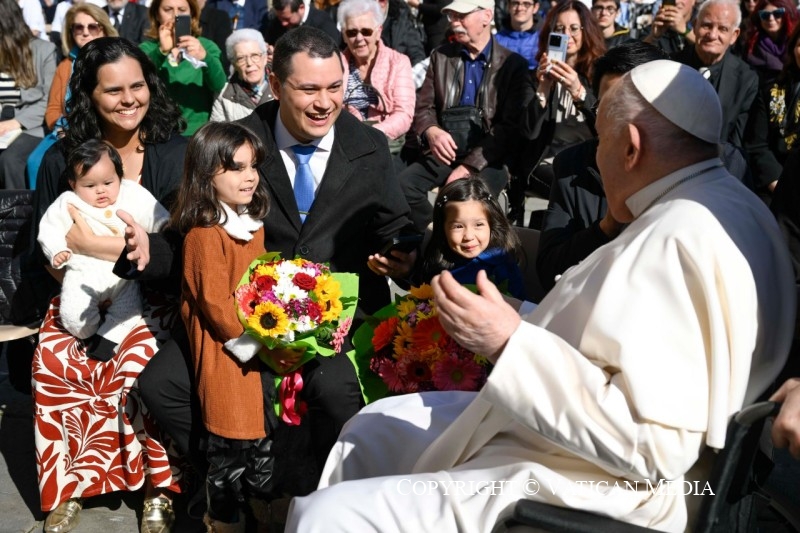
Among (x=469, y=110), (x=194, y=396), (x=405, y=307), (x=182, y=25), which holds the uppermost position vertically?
(x=182, y=25)

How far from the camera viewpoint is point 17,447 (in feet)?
15.7

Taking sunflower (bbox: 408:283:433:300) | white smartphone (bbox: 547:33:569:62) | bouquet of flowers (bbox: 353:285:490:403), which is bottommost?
bouquet of flowers (bbox: 353:285:490:403)

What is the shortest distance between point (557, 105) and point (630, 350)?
12.4 feet

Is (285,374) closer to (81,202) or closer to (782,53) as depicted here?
(81,202)

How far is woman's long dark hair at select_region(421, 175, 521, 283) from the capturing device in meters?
4.18

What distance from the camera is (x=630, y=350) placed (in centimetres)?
234

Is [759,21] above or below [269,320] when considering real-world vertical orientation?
above

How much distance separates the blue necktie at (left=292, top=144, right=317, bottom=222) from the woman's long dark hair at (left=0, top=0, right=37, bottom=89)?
407 cm

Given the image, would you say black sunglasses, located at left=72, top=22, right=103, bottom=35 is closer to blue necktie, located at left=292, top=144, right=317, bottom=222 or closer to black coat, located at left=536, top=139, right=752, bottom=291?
blue necktie, located at left=292, top=144, right=317, bottom=222

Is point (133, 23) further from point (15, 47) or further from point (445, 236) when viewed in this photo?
point (445, 236)

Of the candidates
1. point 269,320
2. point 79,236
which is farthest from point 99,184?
point 269,320

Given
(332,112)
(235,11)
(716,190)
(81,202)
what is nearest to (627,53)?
(332,112)

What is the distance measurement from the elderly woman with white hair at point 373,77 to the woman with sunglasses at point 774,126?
7.64ft

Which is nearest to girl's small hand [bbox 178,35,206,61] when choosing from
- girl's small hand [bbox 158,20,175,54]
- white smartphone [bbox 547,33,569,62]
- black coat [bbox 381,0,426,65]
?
girl's small hand [bbox 158,20,175,54]
